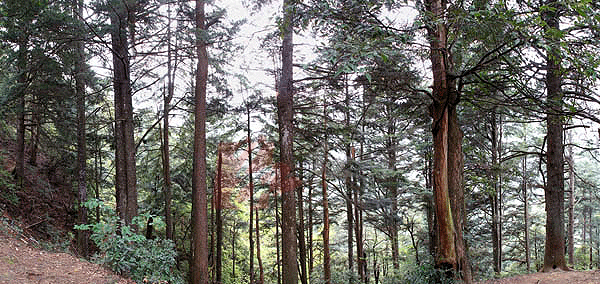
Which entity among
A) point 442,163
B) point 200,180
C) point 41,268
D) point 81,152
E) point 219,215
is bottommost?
point 219,215

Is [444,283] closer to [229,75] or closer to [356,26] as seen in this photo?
[356,26]

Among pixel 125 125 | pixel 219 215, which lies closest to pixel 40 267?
pixel 125 125

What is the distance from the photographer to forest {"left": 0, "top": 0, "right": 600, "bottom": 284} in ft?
19.7

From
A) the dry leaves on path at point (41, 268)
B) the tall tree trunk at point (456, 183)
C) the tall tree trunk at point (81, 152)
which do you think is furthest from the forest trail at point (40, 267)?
the tall tree trunk at point (456, 183)

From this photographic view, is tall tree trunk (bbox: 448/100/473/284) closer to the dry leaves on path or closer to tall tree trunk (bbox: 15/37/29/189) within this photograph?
the dry leaves on path

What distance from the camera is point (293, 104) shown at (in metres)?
12.0

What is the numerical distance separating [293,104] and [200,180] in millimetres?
4116

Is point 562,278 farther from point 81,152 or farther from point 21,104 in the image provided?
point 21,104

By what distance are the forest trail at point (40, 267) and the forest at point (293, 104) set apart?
1.54 feet

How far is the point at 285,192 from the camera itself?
33.1 ft

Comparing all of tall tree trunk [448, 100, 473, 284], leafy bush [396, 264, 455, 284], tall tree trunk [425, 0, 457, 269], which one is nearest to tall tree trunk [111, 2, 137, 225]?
leafy bush [396, 264, 455, 284]

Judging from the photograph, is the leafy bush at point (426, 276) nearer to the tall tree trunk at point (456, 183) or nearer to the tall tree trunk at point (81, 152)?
the tall tree trunk at point (456, 183)

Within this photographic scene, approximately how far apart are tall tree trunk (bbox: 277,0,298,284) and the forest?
0.04 metres

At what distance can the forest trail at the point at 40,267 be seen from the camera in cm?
534
